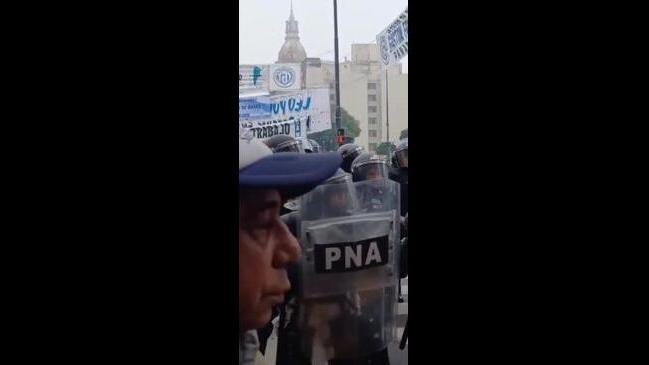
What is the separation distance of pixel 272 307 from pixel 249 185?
368mm

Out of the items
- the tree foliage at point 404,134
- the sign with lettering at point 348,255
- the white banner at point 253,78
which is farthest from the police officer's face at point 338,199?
the white banner at point 253,78

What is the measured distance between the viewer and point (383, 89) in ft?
6.59

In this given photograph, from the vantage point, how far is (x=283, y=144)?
1986 mm

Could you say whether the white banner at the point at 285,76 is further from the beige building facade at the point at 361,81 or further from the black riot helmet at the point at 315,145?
the black riot helmet at the point at 315,145

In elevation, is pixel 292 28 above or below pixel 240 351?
above

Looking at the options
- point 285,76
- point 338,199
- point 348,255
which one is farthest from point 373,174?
point 285,76

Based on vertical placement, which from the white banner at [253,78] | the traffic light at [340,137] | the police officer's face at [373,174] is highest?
the white banner at [253,78]

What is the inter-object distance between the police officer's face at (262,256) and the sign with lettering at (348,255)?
73mm

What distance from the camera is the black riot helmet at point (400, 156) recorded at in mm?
2053

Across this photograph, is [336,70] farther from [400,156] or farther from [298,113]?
[400,156]
